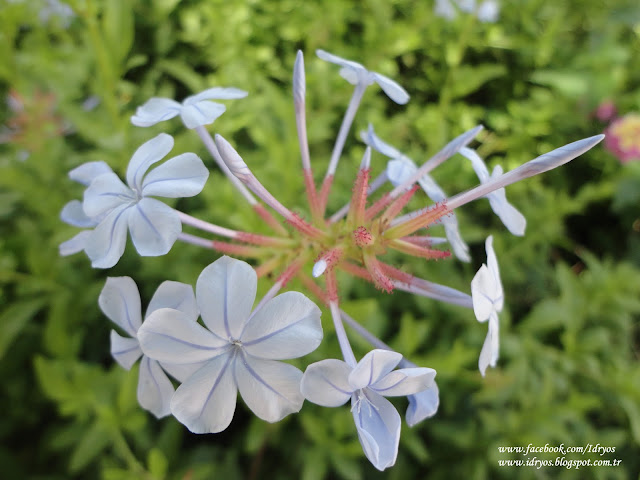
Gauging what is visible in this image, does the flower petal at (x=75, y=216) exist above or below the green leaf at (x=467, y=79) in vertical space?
above

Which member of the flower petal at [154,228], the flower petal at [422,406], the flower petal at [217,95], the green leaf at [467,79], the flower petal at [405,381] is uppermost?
the flower petal at [217,95]

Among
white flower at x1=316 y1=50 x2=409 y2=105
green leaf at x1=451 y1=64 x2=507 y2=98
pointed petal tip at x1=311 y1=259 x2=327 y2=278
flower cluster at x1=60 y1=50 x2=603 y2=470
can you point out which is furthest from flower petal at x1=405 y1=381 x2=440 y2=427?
green leaf at x1=451 y1=64 x2=507 y2=98

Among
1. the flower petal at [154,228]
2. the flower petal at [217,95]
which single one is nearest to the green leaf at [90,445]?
the flower petal at [154,228]

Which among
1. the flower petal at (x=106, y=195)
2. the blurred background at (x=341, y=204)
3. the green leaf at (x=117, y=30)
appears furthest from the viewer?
the blurred background at (x=341, y=204)

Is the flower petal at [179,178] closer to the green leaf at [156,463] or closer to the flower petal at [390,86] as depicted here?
the flower petal at [390,86]

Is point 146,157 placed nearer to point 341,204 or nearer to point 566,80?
point 341,204

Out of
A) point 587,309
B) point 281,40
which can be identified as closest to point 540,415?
point 587,309

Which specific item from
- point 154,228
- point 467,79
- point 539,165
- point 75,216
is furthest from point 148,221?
point 467,79
